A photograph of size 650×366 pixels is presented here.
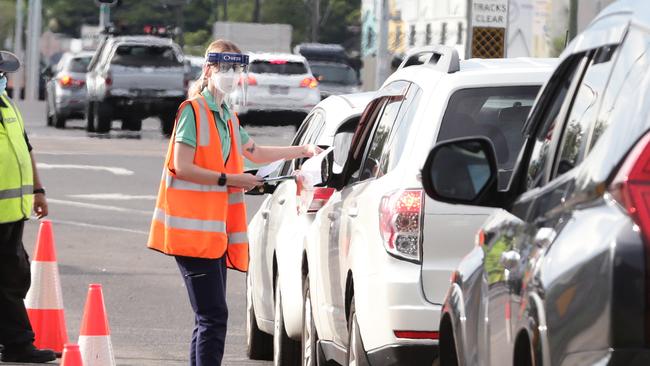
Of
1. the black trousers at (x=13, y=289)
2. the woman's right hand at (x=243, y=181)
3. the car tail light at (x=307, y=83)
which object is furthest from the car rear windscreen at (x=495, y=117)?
the car tail light at (x=307, y=83)

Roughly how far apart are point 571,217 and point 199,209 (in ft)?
15.1

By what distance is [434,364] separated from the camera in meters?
7.15

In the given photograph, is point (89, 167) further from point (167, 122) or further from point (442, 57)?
point (442, 57)

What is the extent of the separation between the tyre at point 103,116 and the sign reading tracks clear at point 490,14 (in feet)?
55.1

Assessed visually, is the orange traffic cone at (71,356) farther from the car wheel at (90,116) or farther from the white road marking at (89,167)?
the car wheel at (90,116)

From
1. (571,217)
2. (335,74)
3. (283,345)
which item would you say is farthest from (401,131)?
(335,74)

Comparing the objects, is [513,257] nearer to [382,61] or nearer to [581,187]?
[581,187]

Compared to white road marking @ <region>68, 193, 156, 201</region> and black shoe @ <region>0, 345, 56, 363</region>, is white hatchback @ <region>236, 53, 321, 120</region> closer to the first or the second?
white road marking @ <region>68, 193, 156, 201</region>

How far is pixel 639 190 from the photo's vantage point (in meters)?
3.46

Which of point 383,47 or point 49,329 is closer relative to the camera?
point 49,329

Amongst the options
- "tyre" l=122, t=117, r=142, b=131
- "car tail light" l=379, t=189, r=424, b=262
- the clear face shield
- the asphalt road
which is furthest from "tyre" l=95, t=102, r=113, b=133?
"car tail light" l=379, t=189, r=424, b=262

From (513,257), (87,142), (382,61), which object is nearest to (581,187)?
(513,257)

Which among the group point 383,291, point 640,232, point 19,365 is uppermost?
point 640,232

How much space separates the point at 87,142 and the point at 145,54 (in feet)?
12.0
